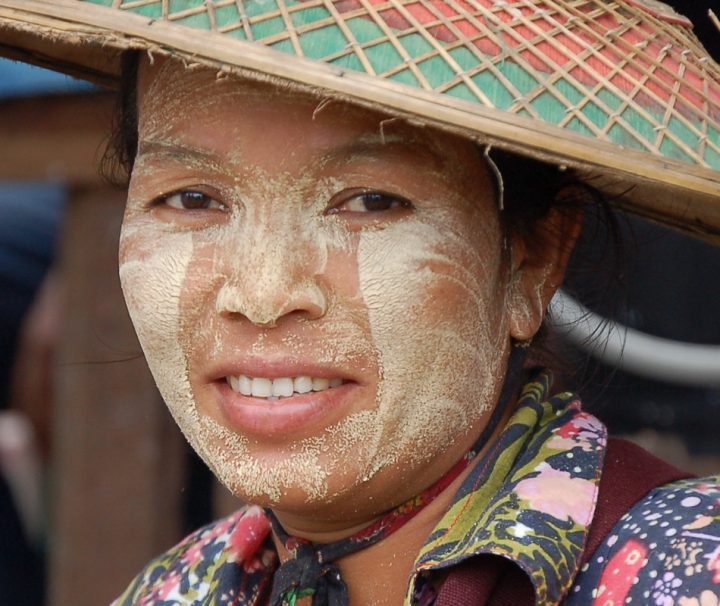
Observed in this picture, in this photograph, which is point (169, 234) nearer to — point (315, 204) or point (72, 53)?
point (315, 204)

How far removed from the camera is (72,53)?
7.31 ft

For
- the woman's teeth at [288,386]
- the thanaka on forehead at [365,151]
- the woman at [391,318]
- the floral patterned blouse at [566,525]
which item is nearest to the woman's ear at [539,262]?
the woman at [391,318]

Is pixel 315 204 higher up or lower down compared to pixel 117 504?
higher up

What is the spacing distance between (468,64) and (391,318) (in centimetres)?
38

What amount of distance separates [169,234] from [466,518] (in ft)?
1.88

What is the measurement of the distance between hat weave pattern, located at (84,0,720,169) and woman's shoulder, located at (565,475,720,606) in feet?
1.45

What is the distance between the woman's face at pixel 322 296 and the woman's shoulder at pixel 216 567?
A: 13.9 inches

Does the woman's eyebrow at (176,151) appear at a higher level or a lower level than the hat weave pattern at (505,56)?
lower

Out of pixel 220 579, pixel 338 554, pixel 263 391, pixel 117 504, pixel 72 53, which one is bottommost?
pixel 117 504

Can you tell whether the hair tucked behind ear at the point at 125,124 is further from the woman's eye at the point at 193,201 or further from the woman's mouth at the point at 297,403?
the woman's mouth at the point at 297,403

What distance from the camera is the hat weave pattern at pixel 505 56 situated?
1.48 m

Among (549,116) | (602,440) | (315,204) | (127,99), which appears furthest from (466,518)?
(127,99)

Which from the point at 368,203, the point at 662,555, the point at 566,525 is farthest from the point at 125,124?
the point at 662,555

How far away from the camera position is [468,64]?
1.51m
